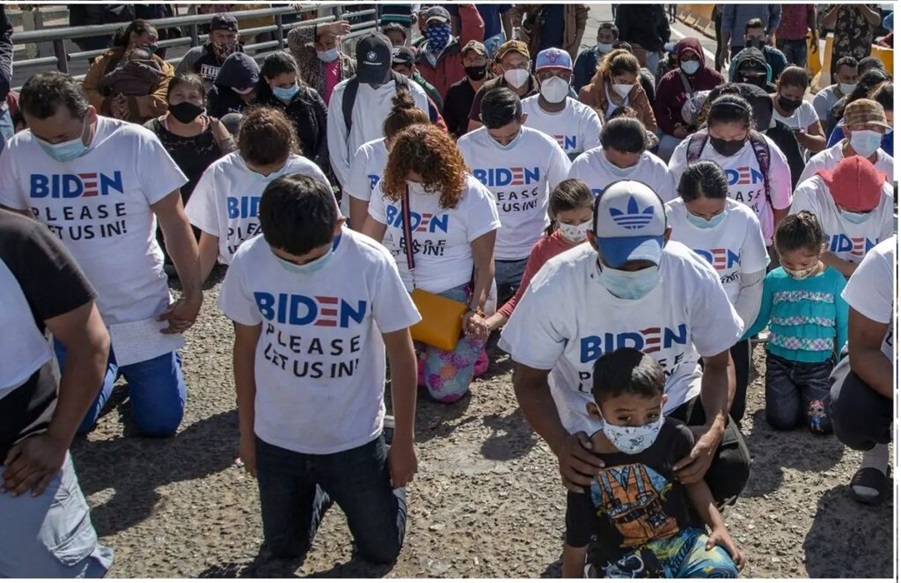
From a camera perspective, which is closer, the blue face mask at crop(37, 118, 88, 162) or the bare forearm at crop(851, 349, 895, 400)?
the bare forearm at crop(851, 349, 895, 400)

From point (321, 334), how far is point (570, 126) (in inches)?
172

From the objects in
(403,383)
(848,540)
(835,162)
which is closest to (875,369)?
(848,540)

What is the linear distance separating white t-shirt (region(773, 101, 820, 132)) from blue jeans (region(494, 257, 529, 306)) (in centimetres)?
304

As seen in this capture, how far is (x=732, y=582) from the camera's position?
3.50m

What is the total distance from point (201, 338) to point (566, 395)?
3.62 metres

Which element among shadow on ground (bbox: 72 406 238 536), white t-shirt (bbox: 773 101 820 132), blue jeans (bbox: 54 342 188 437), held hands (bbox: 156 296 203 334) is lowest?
shadow on ground (bbox: 72 406 238 536)

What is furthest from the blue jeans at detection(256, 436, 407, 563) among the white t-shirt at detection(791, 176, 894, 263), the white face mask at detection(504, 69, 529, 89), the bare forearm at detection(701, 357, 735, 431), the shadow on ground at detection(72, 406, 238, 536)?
the white face mask at detection(504, 69, 529, 89)

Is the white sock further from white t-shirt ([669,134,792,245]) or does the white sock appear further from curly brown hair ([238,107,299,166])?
curly brown hair ([238,107,299,166])

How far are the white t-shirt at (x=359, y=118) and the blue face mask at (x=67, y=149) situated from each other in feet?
10.3

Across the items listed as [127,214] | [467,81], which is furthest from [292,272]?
[467,81]

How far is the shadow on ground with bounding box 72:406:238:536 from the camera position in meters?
4.80

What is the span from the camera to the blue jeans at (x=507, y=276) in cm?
695

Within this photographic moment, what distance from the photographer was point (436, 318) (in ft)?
19.2

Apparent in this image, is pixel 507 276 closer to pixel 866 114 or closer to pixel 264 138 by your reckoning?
pixel 264 138
